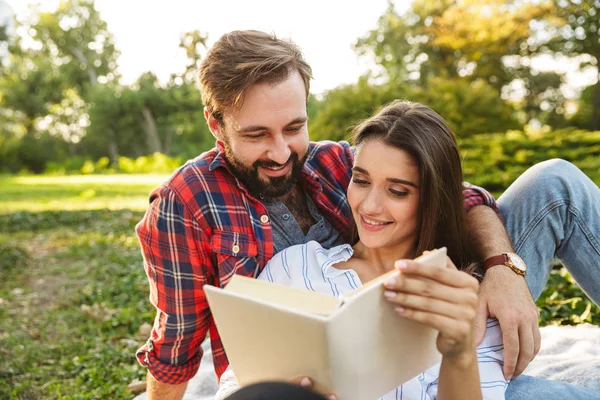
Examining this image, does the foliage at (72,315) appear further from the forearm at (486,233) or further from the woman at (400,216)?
the forearm at (486,233)

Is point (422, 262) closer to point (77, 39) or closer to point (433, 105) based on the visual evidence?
point (433, 105)

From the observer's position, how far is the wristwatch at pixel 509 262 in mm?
1971

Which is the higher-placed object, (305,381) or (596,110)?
(305,381)

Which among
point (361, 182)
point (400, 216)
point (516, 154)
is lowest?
point (516, 154)

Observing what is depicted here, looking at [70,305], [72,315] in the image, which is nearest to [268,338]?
[72,315]

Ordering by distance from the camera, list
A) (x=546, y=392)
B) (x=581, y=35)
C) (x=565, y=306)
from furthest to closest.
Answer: (x=581, y=35) < (x=565, y=306) < (x=546, y=392)

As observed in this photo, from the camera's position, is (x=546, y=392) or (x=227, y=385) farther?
(x=546, y=392)

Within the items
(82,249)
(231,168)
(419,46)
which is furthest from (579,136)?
(419,46)

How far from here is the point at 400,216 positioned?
6.60ft

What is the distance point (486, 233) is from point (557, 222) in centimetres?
30

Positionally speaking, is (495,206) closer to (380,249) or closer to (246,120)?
(380,249)

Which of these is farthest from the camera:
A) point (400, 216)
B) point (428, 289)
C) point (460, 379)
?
point (400, 216)

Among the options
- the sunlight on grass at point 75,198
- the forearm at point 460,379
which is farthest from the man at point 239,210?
the sunlight on grass at point 75,198

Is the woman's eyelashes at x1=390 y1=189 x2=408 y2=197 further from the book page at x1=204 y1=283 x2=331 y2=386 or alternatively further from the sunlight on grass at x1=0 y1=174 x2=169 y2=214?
the sunlight on grass at x1=0 y1=174 x2=169 y2=214
